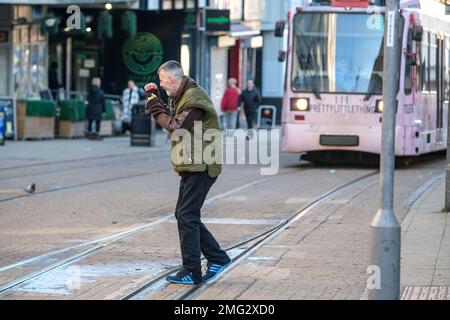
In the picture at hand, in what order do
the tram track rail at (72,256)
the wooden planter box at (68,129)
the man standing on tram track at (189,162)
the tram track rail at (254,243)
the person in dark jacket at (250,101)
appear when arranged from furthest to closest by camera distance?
the person in dark jacket at (250,101)
the wooden planter box at (68,129)
the tram track rail at (72,256)
the man standing on tram track at (189,162)
the tram track rail at (254,243)

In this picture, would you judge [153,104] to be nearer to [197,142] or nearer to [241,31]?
[197,142]

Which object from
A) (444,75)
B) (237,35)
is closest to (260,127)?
(237,35)

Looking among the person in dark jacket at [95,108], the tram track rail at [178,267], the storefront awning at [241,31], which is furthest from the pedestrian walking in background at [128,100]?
the tram track rail at [178,267]

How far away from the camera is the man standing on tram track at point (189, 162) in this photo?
8.92 metres

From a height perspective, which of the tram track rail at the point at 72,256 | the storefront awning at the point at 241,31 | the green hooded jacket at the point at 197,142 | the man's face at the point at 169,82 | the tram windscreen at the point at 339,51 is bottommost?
the tram track rail at the point at 72,256

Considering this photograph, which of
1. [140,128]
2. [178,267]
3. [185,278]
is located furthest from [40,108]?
[185,278]

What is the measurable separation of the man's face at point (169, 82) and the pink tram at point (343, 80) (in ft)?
41.3

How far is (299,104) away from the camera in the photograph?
21734 millimetres

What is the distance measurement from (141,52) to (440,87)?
15916 mm

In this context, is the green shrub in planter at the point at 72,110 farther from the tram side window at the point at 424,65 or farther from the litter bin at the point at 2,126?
the tram side window at the point at 424,65

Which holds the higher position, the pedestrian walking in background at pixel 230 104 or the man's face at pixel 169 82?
the man's face at pixel 169 82

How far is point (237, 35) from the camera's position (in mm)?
43594
